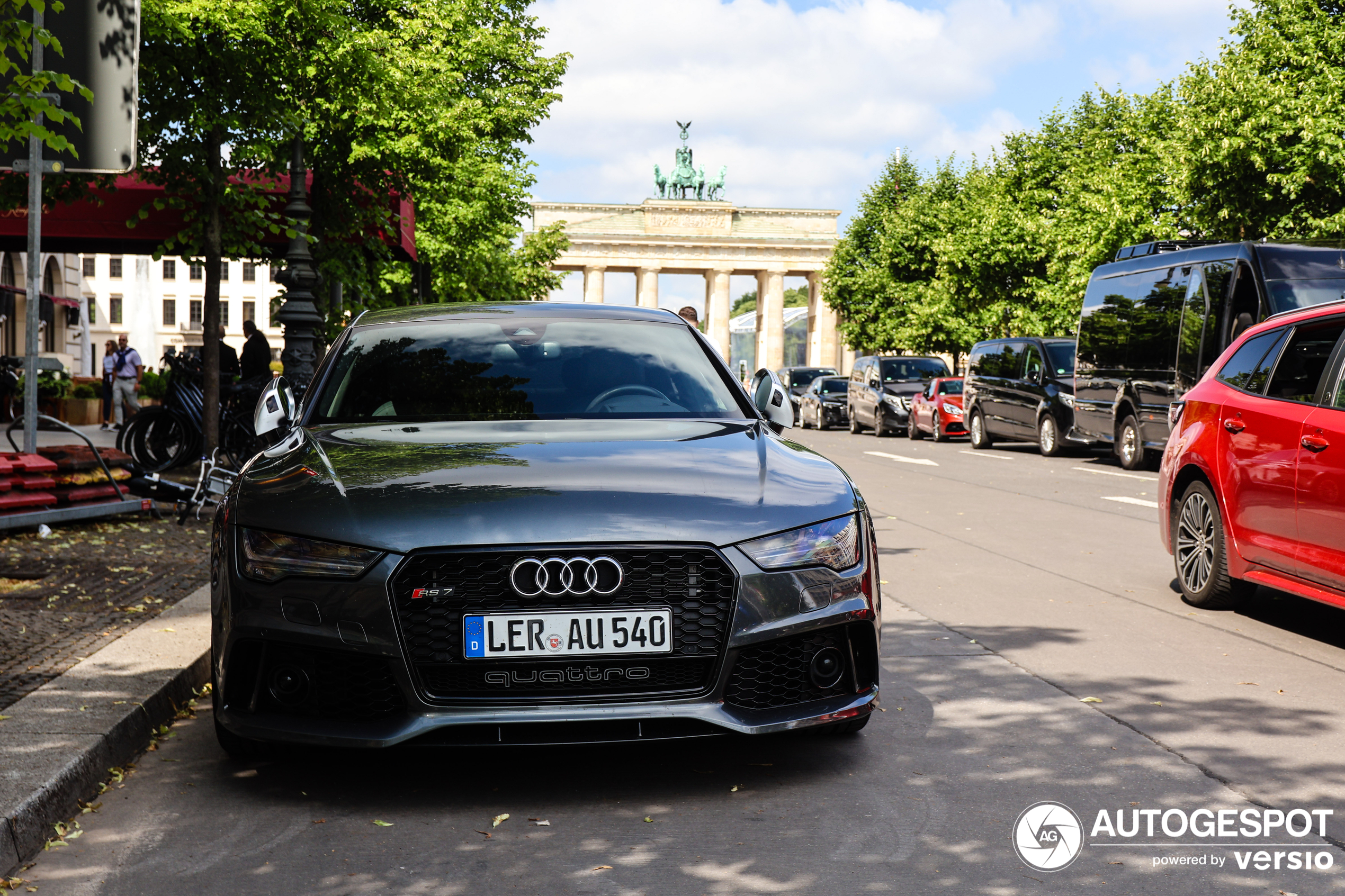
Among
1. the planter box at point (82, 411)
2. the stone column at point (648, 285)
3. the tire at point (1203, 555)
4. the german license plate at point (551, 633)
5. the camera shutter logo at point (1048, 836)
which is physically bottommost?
the planter box at point (82, 411)

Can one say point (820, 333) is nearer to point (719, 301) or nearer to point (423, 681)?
point (719, 301)

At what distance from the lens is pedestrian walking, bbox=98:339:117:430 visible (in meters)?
26.8

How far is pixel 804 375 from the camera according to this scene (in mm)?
48469

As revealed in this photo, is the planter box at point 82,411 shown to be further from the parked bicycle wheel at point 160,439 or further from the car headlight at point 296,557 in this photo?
the car headlight at point 296,557

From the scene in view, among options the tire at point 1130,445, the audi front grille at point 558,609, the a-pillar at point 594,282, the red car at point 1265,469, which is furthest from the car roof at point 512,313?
the a-pillar at point 594,282

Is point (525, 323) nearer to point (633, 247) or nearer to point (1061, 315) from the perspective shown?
point (1061, 315)

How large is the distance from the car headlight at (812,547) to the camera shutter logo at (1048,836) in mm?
A: 854

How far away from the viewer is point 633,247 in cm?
9306

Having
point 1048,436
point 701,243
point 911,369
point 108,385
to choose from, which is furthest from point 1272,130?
point 701,243

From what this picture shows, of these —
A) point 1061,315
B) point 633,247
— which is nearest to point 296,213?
point 1061,315

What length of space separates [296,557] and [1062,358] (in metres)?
23.2

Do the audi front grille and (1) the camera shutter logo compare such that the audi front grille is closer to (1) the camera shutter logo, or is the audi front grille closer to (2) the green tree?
(1) the camera shutter logo

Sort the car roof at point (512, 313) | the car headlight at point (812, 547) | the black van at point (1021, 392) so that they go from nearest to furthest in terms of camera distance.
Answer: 1. the car headlight at point (812, 547)
2. the car roof at point (512, 313)
3. the black van at point (1021, 392)

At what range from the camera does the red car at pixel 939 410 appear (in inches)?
1251
